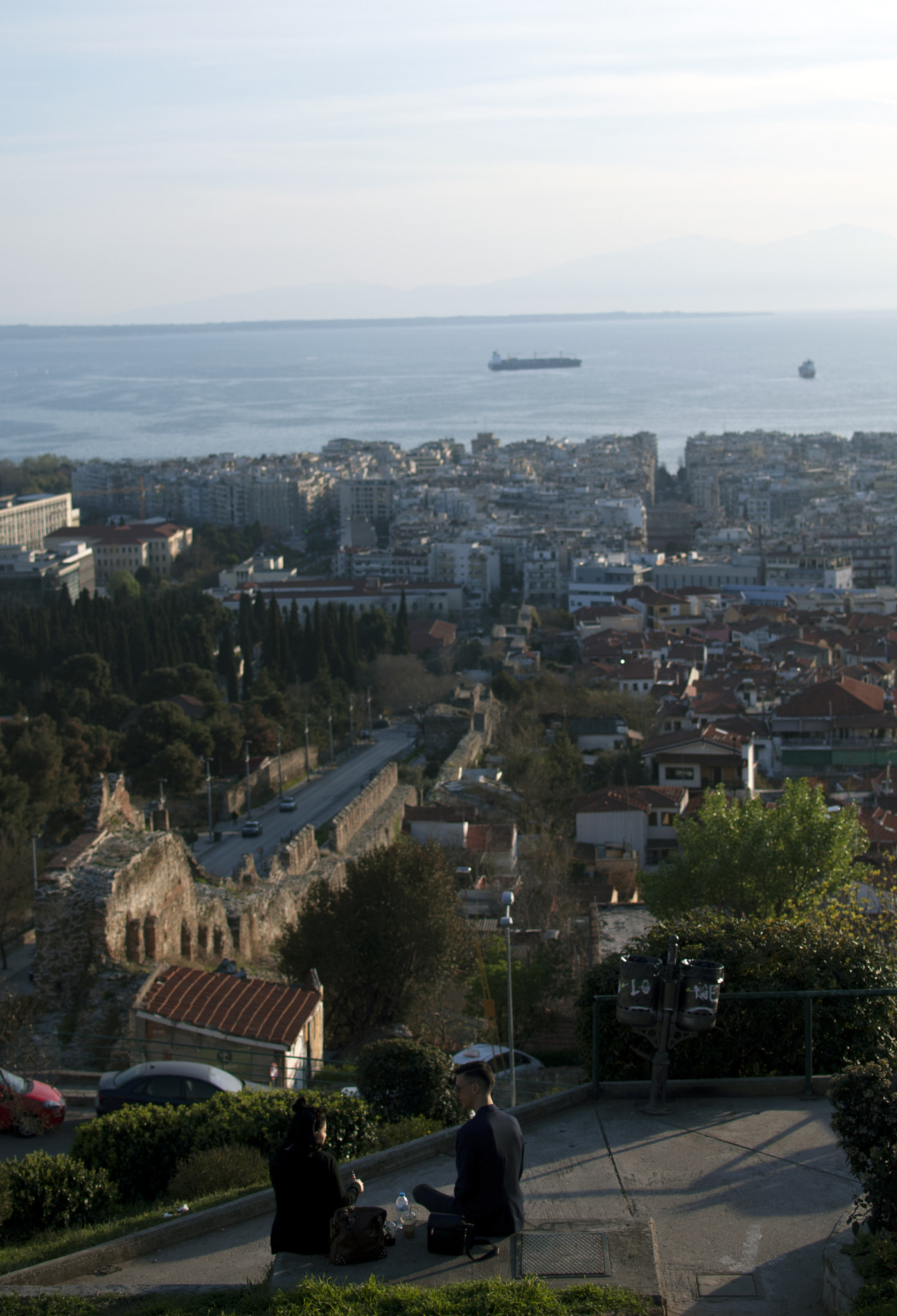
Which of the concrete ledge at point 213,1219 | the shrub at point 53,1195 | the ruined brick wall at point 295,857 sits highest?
the concrete ledge at point 213,1219

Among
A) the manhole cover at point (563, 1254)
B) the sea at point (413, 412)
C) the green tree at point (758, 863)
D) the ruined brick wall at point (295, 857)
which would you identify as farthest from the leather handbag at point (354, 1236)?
the sea at point (413, 412)

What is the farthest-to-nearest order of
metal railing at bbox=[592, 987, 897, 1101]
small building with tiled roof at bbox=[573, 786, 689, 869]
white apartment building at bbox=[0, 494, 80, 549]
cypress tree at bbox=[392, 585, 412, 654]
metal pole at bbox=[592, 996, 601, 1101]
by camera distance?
1. white apartment building at bbox=[0, 494, 80, 549]
2. cypress tree at bbox=[392, 585, 412, 654]
3. small building with tiled roof at bbox=[573, 786, 689, 869]
4. metal pole at bbox=[592, 996, 601, 1101]
5. metal railing at bbox=[592, 987, 897, 1101]

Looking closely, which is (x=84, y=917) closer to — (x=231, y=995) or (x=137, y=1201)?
(x=231, y=995)

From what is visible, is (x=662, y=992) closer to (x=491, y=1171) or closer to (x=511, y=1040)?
(x=491, y=1171)

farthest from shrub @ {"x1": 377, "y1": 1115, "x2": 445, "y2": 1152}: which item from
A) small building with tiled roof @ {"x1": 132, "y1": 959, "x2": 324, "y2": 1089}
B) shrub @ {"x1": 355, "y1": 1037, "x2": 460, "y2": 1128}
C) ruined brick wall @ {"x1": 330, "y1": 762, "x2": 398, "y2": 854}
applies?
ruined brick wall @ {"x1": 330, "y1": 762, "x2": 398, "y2": 854}

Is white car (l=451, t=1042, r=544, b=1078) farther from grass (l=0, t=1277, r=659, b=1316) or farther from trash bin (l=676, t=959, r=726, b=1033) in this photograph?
grass (l=0, t=1277, r=659, b=1316)

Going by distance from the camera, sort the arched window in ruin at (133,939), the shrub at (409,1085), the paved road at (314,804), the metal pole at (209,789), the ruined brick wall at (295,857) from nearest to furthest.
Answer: the shrub at (409,1085) → the arched window in ruin at (133,939) → the ruined brick wall at (295,857) → the paved road at (314,804) → the metal pole at (209,789)

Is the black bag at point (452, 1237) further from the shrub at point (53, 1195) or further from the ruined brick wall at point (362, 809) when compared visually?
the ruined brick wall at point (362, 809)
